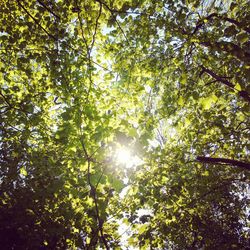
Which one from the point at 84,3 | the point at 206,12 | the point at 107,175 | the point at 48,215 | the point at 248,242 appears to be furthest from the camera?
the point at 248,242

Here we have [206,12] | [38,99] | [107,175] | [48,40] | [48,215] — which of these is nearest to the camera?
[107,175]

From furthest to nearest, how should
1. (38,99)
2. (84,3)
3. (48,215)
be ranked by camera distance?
(48,215), (38,99), (84,3)

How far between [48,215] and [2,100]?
3541mm

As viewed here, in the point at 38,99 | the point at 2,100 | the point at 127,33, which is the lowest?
the point at 2,100

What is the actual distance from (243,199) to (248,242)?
2988 millimetres

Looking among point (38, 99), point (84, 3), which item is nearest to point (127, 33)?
point (84, 3)

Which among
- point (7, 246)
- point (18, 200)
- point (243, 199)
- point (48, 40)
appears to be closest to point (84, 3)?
point (48, 40)

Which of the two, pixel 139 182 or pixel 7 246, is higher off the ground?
pixel 7 246

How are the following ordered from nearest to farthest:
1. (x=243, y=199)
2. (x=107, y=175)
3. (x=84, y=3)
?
(x=107, y=175) → (x=84, y=3) → (x=243, y=199)

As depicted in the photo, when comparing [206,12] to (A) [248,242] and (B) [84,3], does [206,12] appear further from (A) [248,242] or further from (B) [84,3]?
(A) [248,242]

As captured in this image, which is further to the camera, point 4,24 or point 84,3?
point 4,24

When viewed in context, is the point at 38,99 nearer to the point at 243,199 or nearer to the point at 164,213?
the point at 164,213

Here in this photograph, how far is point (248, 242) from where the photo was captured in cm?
1394

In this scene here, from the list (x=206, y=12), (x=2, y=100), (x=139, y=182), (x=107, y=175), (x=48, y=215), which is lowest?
(x=107, y=175)
